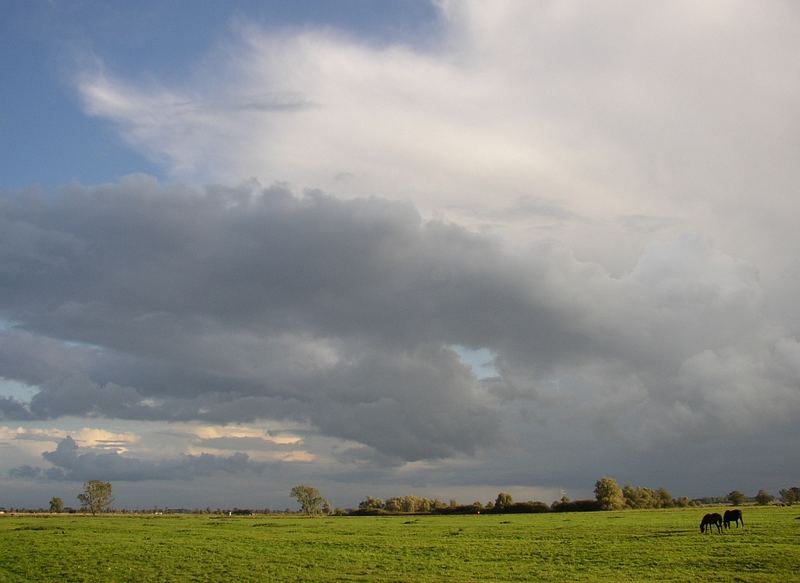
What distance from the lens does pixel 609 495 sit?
172 m

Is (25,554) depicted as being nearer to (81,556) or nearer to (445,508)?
(81,556)

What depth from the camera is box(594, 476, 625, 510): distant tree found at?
540 ft

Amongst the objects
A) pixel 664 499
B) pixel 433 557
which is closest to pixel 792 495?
pixel 664 499

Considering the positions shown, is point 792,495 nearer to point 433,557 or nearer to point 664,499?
point 664,499

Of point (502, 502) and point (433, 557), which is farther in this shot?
point (502, 502)

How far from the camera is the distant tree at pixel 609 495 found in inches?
A: 6481

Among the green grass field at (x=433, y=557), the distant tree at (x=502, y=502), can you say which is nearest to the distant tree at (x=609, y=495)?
the distant tree at (x=502, y=502)

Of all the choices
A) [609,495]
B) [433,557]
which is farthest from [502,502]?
[433,557]

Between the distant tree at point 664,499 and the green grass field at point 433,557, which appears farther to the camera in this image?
the distant tree at point 664,499

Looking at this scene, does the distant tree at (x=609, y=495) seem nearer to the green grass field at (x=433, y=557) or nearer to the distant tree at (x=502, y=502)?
the distant tree at (x=502, y=502)

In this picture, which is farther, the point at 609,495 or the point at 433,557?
the point at 609,495

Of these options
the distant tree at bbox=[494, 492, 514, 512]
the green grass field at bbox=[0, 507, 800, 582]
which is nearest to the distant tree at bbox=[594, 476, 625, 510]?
the distant tree at bbox=[494, 492, 514, 512]

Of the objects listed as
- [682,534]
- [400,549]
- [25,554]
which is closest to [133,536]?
[25,554]

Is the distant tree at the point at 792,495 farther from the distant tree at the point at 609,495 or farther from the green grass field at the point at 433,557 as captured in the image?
the green grass field at the point at 433,557
